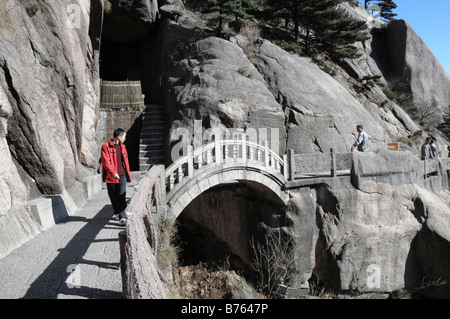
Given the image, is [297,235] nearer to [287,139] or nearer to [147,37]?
[287,139]

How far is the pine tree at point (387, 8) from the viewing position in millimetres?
35325

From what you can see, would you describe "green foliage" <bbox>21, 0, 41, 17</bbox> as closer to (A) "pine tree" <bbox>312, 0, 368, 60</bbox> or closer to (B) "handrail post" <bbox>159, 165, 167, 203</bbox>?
(B) "handrail post" <bbox>159, 165, 167, 203</bbox>

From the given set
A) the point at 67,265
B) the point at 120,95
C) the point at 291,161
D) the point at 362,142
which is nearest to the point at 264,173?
the point at 291,161

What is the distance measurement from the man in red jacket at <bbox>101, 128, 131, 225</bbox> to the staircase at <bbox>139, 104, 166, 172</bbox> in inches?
315

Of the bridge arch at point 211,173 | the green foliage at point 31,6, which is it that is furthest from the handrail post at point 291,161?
the green foliage at point 31,6

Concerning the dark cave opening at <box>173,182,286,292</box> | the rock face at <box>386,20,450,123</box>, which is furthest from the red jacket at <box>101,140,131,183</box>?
the rock face at <box>386,20,450,123</box>

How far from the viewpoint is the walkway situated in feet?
11.4

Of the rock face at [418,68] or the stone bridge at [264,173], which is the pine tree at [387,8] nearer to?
the rock face at [418,68]

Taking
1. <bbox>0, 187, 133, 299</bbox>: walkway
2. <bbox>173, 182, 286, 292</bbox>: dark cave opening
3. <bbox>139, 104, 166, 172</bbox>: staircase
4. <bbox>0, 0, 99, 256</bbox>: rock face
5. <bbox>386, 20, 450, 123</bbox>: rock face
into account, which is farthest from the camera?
<bbox>386, 20, 450, 123</bbox>: rock face

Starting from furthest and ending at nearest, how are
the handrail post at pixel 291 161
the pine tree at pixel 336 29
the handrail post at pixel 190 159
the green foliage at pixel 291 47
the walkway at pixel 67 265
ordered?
the pine tree at pixel 336 29
the green foliage at pixel 291 47
the handrail post at pixel 291 161
the handrail post at pixel 190 159
the walkway at pixel 67 265

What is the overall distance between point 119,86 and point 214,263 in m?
11.1

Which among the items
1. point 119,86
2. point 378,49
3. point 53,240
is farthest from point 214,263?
point 378,49

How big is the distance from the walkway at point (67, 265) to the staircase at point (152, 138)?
7928mm

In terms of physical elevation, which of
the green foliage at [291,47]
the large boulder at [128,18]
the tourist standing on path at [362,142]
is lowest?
the tourist standing on path at [362,142]
